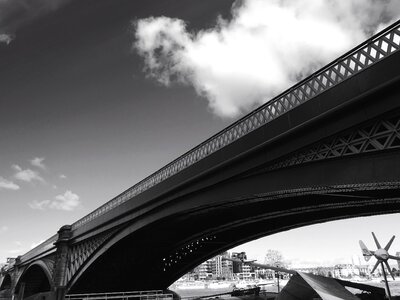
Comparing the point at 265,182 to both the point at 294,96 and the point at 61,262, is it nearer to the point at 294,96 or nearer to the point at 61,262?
the point at 294,96

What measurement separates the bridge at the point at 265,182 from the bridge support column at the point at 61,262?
11 cm

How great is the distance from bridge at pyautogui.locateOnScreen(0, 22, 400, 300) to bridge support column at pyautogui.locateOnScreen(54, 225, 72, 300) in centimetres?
11

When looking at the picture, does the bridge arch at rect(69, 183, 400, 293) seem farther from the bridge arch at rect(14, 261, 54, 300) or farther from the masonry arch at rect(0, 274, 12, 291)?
the masonry arch at rect(0, 274, 12, 291)

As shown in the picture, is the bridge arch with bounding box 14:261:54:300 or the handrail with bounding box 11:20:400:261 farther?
the bridge arch with bounding box 14:261:54:300

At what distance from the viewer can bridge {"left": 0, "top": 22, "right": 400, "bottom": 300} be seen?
10.5 meters

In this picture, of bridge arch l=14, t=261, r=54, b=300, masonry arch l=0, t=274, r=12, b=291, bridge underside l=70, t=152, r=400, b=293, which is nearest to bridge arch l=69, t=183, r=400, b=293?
bridge underside l=70, t=152, r=400, b=293

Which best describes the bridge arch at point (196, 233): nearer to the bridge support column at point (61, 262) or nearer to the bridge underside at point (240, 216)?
the bridge underside at point (240, 216)

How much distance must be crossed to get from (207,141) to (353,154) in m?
9.44

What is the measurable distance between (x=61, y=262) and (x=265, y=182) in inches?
1203

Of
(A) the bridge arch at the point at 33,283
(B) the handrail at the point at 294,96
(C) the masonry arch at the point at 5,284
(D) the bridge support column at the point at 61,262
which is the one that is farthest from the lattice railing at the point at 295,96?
(C) the masonry arch at the point at 5,284

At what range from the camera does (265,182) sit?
14.8 m

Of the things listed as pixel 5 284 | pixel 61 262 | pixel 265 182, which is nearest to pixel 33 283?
pixel 5 284

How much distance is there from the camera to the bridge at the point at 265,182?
10502 millimetres

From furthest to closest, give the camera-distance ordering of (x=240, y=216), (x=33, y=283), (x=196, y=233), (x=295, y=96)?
(x=33, y=283), (x=196, y=233), (x=240, y=216), (x=295, y=96)
